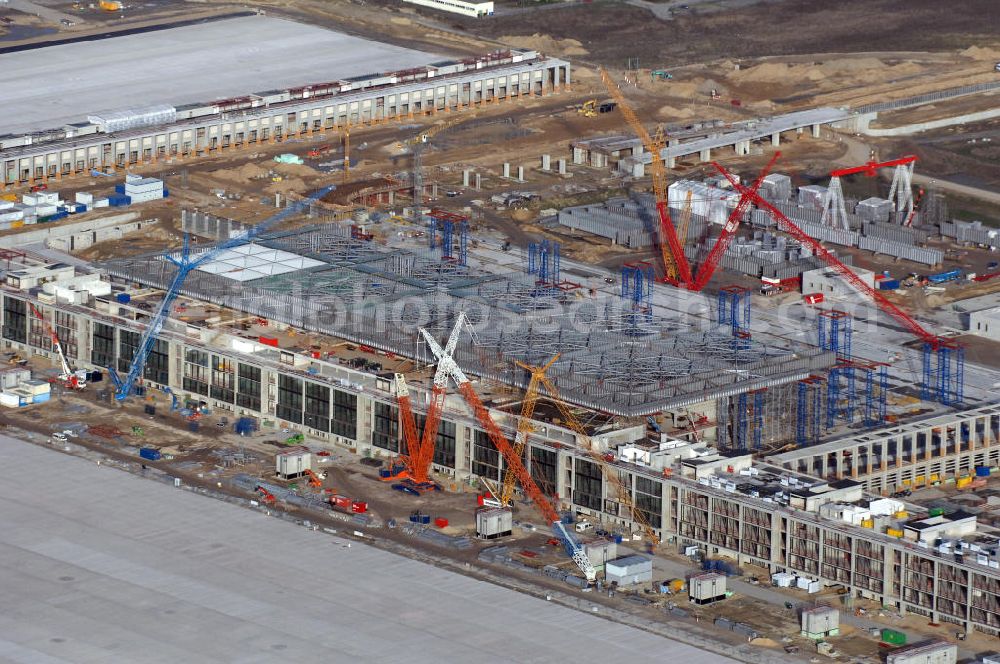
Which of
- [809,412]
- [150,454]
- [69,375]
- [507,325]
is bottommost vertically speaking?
[150,454]

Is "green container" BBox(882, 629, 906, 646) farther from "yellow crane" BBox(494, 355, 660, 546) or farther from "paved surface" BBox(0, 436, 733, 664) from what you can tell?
"yellow crane" BBox(494, 355, 660, 546)

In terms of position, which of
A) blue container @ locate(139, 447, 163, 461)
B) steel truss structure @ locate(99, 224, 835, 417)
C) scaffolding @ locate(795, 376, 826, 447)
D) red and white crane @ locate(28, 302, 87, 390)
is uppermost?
steel truss structure @ locate(99, 224, 835, 417)

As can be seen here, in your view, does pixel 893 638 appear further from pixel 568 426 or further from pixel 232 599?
pixel 232 599

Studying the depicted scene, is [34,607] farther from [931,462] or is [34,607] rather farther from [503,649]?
[931,462]

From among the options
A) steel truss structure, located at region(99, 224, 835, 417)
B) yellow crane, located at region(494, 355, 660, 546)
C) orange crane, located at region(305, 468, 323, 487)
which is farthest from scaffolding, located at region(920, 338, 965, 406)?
orange crane, located at region(305, 468, 323, 487)

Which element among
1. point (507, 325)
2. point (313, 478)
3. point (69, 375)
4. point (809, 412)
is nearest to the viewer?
point (313, 478)

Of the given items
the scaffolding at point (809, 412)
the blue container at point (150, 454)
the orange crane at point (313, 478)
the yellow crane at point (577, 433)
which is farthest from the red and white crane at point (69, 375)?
the scaffolding at point (809, 412)

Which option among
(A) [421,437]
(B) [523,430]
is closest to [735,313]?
(A) [421,437]
